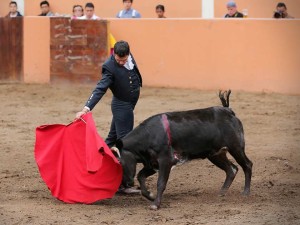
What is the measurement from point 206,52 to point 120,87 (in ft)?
22.6

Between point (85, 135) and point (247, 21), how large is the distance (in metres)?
7.14

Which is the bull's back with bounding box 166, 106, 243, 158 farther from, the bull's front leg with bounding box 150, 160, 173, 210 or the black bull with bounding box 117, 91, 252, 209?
the bull's front leg with bounding box 150, 160, 173, 210

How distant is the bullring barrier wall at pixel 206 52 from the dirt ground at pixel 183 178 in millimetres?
506

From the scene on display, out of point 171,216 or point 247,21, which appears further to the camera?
point 247,21

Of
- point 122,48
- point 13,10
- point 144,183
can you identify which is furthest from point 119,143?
point 13,10

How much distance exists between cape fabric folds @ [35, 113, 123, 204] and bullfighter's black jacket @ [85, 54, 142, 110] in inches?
10.0

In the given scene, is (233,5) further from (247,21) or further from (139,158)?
(139,158)

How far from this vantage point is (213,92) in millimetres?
14164

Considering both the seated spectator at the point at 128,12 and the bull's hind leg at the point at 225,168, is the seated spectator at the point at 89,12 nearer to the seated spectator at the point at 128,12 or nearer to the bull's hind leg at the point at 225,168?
the seated spectator at the point at 128,12

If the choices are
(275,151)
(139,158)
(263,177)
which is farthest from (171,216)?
(275,151)

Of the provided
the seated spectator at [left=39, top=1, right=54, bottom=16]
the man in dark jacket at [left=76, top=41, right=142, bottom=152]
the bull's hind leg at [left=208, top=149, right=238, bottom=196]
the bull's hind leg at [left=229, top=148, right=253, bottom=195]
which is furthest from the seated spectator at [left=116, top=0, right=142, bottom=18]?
the bull's hind leg at [left=229, top=148, right=253, bottom=195]

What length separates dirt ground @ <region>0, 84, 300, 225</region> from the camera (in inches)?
269

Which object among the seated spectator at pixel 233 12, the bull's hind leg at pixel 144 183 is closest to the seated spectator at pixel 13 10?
the seated spectator at pixel 233 12

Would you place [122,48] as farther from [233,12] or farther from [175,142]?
[233,12]
